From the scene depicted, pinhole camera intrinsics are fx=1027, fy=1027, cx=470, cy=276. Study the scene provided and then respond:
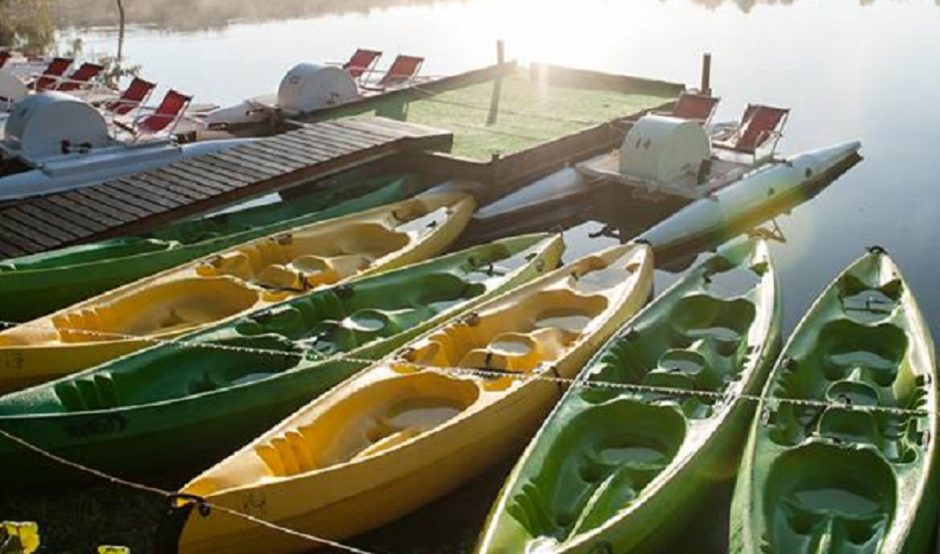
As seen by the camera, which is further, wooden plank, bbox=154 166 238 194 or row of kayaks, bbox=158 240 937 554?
wooden plank, bbox=154 166 238 194

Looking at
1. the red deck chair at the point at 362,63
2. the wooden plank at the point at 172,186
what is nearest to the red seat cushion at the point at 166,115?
the wooden plank at the point at 172,186

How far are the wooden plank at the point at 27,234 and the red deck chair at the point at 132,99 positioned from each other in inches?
217

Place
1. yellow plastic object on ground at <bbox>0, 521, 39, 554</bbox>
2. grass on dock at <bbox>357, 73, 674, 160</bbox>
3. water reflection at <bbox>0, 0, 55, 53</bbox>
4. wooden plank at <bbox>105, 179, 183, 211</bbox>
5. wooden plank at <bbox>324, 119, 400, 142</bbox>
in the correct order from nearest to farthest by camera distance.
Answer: yellow plastic object on ground at <bbox>0, 521, 39, 554</bbox> < wooden plank at <bbox>105, 179, 183, 211</bbox> < wooden plank at <bbox>324, 119, 400, 142</bbox> < grass on dock at <bbox>357, 73, 674, 160</bbox> < water reflection at <bbox>0, 0, 55, 53</bbox>

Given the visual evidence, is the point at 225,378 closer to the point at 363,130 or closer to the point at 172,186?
the point at 172,186

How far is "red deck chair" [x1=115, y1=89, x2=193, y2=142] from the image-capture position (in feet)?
58.5

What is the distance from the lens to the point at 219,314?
38.3 feet

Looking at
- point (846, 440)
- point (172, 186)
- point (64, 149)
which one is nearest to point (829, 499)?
point (846, 440)

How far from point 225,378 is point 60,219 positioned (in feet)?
15.9

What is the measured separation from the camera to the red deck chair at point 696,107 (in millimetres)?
18062

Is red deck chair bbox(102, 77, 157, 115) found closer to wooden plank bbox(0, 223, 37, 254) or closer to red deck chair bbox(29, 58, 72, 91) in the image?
red deck chair bbox(29, 58, 72, 91)

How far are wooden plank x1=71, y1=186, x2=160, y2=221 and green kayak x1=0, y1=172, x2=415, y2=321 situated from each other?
334mm

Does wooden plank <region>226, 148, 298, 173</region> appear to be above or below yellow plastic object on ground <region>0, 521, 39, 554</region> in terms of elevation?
below

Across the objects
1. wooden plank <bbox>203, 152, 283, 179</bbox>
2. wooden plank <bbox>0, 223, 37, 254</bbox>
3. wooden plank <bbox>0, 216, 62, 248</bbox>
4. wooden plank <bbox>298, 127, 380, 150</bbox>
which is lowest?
wooden plank <bbox>0, 223, 37, 254</bbox>

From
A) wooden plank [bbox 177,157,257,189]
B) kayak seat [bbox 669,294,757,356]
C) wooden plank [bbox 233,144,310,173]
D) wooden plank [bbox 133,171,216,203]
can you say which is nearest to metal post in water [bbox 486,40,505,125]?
wooden plank [bbox 233,144,310,173]
